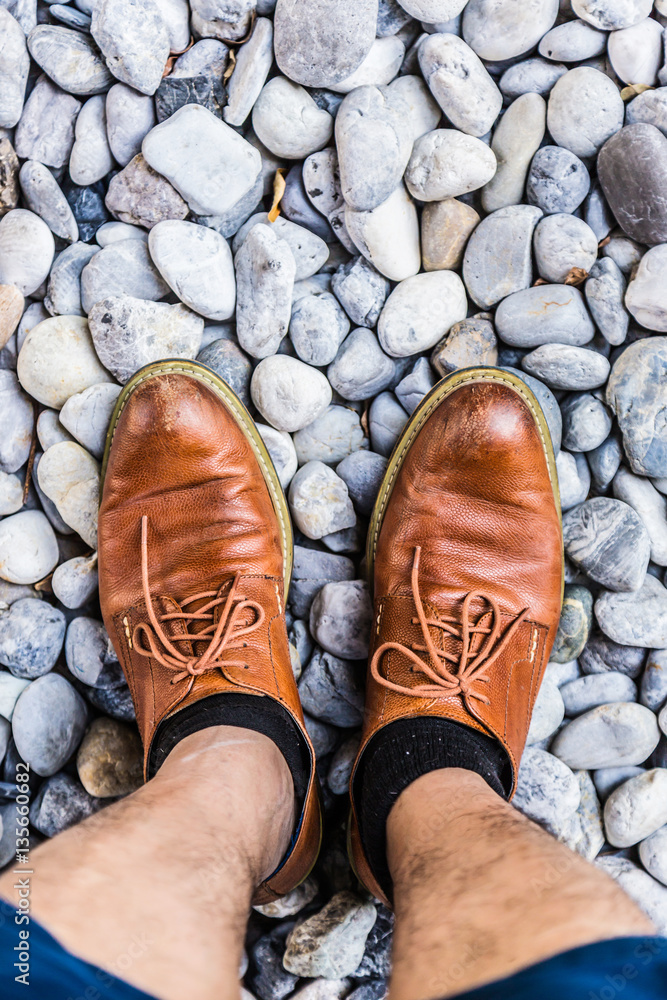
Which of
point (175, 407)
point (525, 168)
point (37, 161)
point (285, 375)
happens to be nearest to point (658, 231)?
point (525, 168)

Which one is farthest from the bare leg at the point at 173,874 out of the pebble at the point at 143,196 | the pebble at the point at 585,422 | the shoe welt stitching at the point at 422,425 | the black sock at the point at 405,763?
the pebble at the point at 143,196

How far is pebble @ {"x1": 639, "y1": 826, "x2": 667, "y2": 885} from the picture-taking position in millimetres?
1053

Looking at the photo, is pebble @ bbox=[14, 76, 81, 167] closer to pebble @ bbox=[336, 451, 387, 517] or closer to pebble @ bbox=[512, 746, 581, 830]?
pebble @ bbox=[336, 451, 387, 517]

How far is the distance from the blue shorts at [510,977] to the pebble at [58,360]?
76 cm

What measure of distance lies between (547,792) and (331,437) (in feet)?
2.05

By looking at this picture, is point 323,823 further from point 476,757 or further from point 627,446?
point 627,446

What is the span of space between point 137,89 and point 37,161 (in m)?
0.19

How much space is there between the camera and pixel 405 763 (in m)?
0.85

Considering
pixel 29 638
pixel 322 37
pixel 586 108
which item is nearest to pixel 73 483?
pixel 29 638

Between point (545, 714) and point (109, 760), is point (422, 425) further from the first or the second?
point (109, 760)

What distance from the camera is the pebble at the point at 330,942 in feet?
3.30

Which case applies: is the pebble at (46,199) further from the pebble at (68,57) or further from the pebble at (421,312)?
the pebble at (421,312)

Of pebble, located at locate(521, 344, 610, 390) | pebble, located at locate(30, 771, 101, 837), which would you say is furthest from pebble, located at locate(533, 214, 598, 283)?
pebble, located at locate(30, 771, 101, 837)

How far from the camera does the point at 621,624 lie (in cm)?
106
